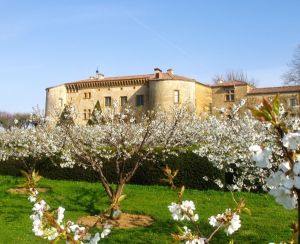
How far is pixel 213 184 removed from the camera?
54.0ft

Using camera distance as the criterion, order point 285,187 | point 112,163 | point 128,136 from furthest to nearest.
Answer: point 112,163 → point 128,136 → point 285,187

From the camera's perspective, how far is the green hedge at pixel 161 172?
54.3 ft

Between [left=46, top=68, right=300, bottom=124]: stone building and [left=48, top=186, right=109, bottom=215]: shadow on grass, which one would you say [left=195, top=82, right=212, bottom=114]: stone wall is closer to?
[left=46, top=68, right=300, bottom=124]: stone building

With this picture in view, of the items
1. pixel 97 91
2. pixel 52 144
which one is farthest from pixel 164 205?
pixel 97 91

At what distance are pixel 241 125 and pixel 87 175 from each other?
9.33 m

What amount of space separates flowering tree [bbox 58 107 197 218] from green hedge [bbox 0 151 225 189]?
0.49m

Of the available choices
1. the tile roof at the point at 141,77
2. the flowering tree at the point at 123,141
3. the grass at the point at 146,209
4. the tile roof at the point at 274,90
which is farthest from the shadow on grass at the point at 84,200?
the tile roof at the point at 141,77

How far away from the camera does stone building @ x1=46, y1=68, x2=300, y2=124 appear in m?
51.8

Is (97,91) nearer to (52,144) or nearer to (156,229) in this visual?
(52,144)

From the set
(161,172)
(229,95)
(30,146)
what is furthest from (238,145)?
(229,95)

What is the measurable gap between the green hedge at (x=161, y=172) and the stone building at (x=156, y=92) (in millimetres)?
28523

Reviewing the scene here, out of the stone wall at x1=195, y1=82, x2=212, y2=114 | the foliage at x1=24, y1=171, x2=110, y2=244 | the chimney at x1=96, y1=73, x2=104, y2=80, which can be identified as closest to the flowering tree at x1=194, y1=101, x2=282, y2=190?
the foliage at x1=24, y1=171, x2=110, y2=244

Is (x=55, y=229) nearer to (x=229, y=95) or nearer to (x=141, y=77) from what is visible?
(x=229, y=95)

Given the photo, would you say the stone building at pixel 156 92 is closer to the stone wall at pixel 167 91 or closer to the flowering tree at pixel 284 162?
the stone wall at pixel 167 91
